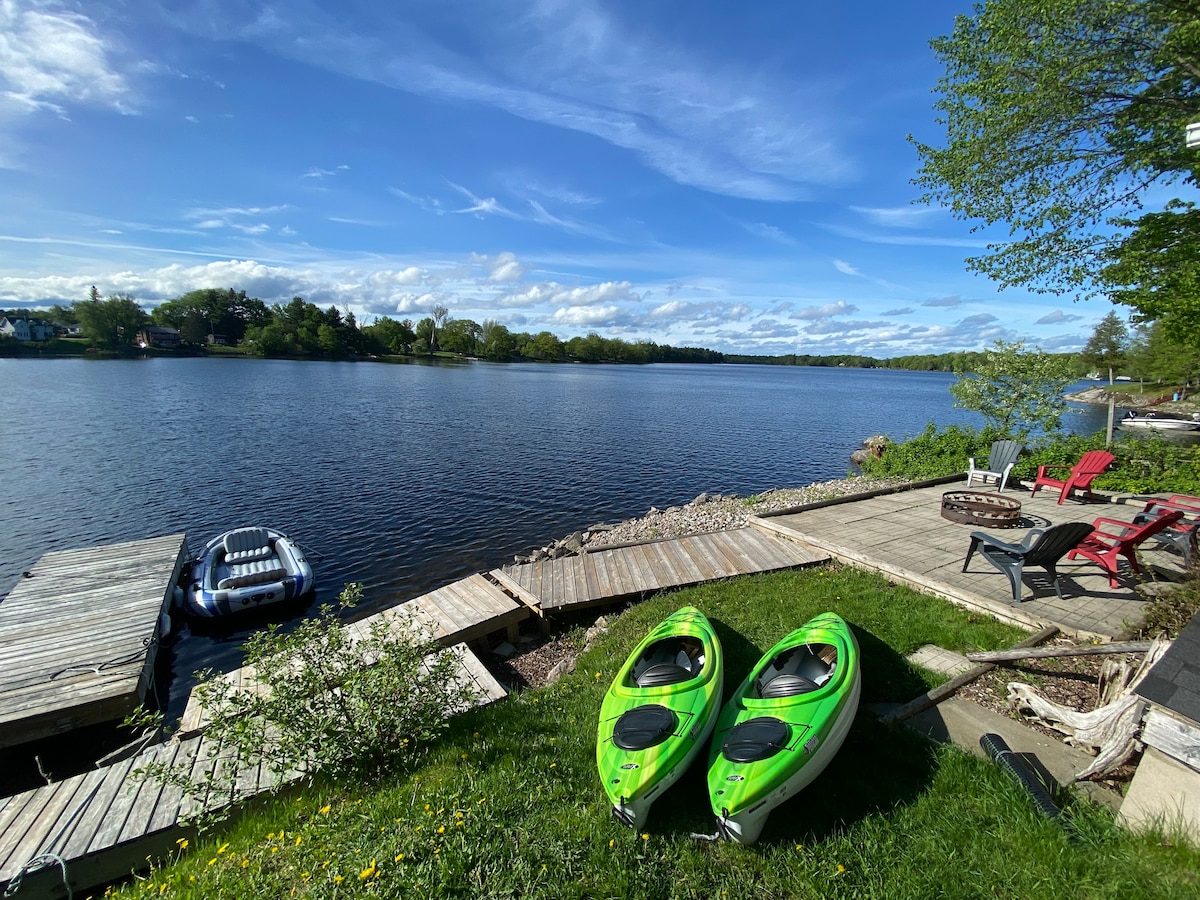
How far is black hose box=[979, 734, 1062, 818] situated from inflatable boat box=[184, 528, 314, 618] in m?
13.0

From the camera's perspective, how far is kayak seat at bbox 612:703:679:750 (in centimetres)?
372

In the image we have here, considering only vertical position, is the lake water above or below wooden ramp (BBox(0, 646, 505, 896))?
below

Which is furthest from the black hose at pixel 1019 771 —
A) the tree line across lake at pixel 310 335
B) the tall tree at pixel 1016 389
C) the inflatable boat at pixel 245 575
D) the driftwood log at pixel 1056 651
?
the tree line across lake at pixel 310 335

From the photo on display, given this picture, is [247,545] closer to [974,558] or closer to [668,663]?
[668,663]

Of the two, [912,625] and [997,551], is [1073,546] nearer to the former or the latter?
A: [997,551]

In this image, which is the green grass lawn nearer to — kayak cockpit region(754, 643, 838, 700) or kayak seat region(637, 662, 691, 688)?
kayak cockpit region(754, 643, 838, 700)

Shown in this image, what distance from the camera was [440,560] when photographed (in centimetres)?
1445

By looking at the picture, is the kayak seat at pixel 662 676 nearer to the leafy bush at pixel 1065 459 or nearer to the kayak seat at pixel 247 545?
the kayak seat at pixel 247 545

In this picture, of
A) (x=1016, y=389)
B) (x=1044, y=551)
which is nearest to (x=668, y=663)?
(x=1044, y=551)

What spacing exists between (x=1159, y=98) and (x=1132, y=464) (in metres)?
8.30

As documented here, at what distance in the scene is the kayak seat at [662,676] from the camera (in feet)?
14.9

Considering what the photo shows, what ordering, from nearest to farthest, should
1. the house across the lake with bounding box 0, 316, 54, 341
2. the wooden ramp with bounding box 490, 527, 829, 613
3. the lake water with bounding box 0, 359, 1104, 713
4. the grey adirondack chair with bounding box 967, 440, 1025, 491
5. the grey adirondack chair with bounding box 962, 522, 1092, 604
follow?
the grey adirondack chair with bounding box 962, 522, 1092, 604
the wooden ramp with bounding box 490, 527, 829, 613
the grey adirondack chair with bounding box 967, 440, 1025, 491
the lake water with bounding box 0, 359, 1104, 713
the house across the lake with bounding box 0, 316, 54, 341

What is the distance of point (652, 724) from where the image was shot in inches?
152

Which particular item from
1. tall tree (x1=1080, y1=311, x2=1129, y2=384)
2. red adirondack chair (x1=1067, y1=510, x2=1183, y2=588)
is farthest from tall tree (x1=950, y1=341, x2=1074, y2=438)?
tall tree (x1=1080, y1=311, x2=1129, y2=384)
